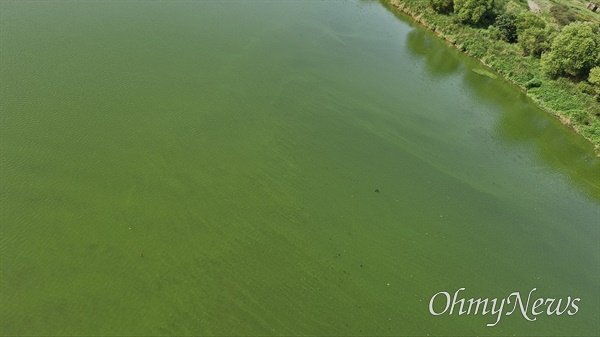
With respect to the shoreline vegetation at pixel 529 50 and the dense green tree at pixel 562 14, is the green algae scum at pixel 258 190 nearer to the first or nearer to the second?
the shoreline vegetation at pixel 529 50

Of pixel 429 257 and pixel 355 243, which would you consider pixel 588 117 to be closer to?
pixel 429 257

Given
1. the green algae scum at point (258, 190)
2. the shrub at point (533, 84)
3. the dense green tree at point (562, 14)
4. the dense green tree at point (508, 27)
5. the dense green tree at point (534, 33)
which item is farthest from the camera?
the dense green tree at point (562, 14)

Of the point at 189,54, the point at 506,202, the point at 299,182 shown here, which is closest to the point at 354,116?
the point at 299,182

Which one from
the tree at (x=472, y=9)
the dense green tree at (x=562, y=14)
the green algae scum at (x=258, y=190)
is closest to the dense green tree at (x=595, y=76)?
the green algae scum at (x=258, y=190)

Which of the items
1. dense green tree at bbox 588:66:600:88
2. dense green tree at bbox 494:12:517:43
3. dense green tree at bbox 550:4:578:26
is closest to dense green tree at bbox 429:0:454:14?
dense green tree at bbox 494:12:517:43

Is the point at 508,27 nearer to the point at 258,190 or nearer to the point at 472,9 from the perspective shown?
the point at 472,9

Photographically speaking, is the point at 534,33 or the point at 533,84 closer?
the point at 533,84

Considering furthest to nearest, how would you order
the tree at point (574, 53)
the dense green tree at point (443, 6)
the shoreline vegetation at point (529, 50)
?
1. the dense green tree at point (443, 6)
2. the tree at point (574, 53)
3. the shoreline vegetation at point (529, 50)

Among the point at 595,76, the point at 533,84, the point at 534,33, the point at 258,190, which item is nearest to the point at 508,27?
the point at 534,33
